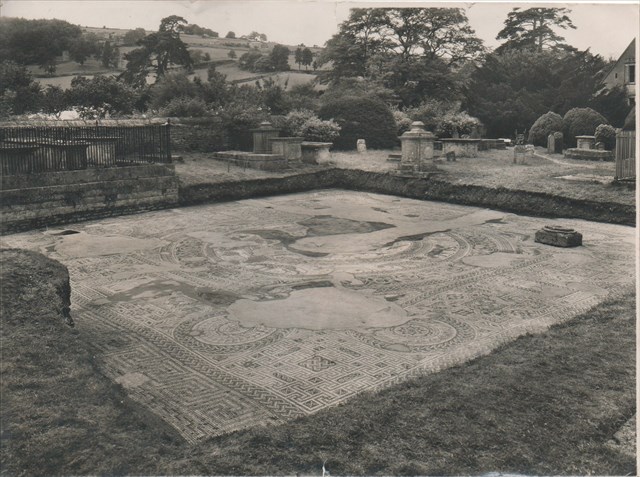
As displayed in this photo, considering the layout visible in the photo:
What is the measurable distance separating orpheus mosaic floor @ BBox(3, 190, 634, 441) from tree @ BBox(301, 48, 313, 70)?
2048 cm

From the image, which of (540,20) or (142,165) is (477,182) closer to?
(142,165)

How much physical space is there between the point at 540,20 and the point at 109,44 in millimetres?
19248

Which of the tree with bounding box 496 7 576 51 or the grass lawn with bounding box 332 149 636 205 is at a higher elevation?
the tree with bounding box 496 7 576 51

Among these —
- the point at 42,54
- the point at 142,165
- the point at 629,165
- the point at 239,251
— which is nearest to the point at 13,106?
the point at 42,54

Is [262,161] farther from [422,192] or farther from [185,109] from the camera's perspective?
[185,109]

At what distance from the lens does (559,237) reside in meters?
9.95

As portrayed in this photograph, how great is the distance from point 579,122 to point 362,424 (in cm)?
2155

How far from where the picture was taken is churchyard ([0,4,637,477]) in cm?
350

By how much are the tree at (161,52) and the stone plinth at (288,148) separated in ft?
32.4

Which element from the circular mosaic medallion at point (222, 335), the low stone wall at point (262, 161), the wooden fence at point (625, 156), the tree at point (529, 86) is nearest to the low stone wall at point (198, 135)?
the low stone wall at point (262, 161)

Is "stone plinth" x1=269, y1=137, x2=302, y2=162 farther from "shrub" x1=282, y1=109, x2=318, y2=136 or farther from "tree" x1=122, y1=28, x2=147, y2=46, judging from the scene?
"tree" x1=122, y1=28, x2=147, y2=46

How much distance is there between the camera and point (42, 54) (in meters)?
21.2

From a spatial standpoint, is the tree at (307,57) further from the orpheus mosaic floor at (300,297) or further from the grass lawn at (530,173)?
the orpheus mosaic floor at (300,297)

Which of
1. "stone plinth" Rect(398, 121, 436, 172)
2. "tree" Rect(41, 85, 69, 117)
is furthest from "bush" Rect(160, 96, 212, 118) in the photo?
"stone plinth" Rect(398, 121, 436, 172)
